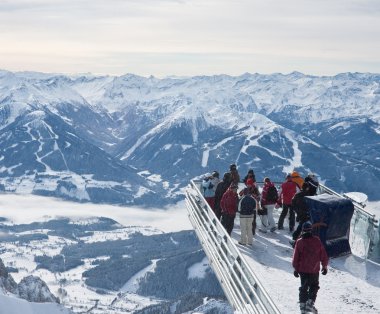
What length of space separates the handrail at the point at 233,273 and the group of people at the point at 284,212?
98cm

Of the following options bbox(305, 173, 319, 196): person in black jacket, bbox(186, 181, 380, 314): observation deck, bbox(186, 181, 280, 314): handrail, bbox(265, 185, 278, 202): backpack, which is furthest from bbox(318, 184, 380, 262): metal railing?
bbox(186, 181, 280, 314): handrail

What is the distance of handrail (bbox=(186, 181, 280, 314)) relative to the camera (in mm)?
15859

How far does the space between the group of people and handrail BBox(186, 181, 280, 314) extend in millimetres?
980

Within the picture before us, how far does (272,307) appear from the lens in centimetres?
1394

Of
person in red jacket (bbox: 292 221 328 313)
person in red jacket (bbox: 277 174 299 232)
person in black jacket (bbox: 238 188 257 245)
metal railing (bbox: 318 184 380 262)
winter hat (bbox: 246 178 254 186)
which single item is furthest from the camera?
winter hat (bbox: 246 178 254 186)

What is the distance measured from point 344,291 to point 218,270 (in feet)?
16.0

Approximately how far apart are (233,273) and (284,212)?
8.42m

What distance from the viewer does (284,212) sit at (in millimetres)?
26781

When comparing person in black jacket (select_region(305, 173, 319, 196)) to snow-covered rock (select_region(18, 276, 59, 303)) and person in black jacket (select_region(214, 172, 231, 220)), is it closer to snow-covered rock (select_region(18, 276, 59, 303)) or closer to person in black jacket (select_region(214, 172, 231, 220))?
person in black jacket (select_region(214, 172, 231, 220))

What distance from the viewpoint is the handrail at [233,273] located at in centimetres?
1586

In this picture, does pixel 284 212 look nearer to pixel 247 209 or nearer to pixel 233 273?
pixel 247 209

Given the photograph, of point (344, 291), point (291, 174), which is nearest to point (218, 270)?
point (344, 291)

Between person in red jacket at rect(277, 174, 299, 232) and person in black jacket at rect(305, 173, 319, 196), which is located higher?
person in black jacket at rect(305, 173, 319, 196)

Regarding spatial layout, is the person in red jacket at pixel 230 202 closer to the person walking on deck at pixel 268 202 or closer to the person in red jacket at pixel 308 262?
the person walking on deck at pixel 268 202
